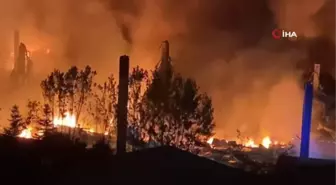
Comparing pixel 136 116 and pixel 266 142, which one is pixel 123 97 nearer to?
pixel 136 116

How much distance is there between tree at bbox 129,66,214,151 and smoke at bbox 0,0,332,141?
9.85 metres

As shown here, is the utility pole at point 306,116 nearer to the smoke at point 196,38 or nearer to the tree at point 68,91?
the tree at point 68,91

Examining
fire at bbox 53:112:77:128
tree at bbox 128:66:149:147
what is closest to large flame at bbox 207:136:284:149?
tree at bbox 128:66:149:147

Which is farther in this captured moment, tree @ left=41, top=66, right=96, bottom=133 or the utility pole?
tree @ left=41, top=66, right=96, bottom=133

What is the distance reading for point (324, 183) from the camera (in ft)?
41.7

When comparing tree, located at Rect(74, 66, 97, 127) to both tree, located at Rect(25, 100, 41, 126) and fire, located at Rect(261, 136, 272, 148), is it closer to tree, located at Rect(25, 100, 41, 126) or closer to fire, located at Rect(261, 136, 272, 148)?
tree, located at Rect(25, 100, 41, 126)

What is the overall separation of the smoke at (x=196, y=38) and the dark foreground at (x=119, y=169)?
723 inches

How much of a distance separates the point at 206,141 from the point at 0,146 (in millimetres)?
11546

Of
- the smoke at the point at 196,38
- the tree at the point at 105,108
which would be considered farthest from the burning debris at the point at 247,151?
the tree at the point at 105,108

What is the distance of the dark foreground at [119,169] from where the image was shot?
1295cm

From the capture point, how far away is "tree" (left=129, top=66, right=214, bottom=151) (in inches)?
862

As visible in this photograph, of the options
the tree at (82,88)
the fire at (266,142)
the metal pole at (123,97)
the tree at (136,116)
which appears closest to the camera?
the metal pole at (123,97)

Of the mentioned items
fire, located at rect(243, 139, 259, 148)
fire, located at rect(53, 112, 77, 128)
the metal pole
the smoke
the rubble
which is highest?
the smoke

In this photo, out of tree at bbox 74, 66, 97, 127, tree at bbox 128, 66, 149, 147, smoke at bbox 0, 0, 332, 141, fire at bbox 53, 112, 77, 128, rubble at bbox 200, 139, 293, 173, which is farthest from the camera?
smoke at bbox 0, 0, 332, 141
